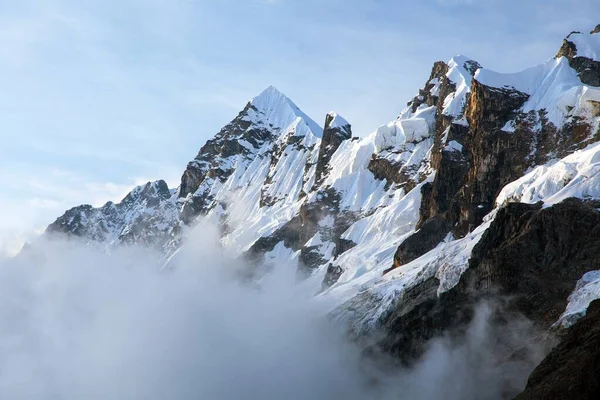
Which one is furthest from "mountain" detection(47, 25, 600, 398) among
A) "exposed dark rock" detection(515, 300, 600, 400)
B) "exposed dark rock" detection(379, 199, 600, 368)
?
"exposed dark rock" detection(515, 300, 600, 400)

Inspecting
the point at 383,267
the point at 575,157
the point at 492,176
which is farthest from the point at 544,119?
the point at 383,267

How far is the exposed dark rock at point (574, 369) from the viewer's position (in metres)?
61.1

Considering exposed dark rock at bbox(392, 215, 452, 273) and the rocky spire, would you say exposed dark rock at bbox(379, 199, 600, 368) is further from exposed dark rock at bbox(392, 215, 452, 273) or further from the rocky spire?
the rocky spire

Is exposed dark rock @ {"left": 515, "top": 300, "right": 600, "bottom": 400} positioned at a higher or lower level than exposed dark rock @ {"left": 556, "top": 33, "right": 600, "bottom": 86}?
lower

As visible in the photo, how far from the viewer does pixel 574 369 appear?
6388cm

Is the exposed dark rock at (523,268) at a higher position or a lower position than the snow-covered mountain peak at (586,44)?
lower

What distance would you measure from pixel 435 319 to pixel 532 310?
18.3 m

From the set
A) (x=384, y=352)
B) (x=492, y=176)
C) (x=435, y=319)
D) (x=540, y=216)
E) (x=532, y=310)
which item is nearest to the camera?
(x=532, y=310)

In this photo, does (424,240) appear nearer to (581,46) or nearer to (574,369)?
(581,46)

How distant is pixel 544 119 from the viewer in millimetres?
157500

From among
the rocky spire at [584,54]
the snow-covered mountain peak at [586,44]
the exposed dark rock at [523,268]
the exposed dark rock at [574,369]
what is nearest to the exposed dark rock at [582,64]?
the rocky spire at [584,54]

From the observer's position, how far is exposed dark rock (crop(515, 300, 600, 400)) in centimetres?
6109

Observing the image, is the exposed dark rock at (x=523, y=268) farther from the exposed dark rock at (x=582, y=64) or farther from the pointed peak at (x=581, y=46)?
the pointed peak at (x=581, y=46)

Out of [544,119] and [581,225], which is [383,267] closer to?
[544,119]
